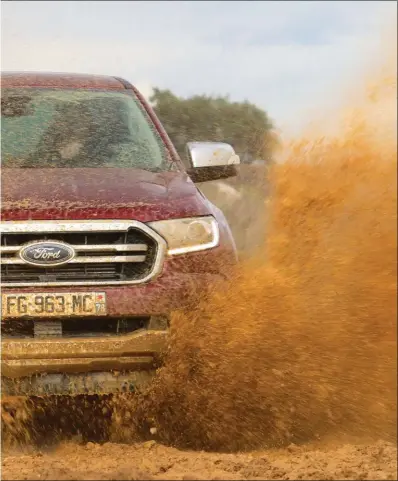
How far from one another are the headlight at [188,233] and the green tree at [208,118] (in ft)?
42.9

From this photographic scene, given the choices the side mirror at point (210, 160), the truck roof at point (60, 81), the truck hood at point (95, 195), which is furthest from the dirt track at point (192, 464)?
the truck roof at point (60, 81)

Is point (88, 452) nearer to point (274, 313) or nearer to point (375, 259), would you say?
point (274, 313)

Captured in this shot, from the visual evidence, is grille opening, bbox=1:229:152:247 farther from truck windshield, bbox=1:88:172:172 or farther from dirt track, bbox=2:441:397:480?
dirt track, bbox=2:441:397:480

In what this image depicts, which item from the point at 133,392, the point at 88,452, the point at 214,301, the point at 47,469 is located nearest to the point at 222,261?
the point at 214,301

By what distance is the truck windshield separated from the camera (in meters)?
5.79

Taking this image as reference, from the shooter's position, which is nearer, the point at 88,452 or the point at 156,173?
the point at 88,452

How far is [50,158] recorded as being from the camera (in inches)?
226

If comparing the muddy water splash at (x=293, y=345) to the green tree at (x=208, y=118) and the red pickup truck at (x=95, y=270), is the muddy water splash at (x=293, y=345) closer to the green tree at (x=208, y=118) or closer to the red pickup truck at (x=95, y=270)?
the red pickup truck at (x=95, y=270)

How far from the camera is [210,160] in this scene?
6125 mm

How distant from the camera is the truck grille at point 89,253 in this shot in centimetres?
487

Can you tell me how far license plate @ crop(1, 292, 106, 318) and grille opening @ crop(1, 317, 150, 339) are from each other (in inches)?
1.5

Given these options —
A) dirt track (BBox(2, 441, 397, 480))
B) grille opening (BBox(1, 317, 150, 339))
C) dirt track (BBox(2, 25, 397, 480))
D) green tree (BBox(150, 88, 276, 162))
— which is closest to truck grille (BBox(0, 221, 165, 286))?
grille opening (BBox(1, 317, 150, 339))

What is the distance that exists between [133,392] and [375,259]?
233cm

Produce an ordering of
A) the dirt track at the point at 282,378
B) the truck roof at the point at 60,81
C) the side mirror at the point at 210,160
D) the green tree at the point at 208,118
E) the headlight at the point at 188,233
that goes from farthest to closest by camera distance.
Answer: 1. the green tree at the point at 208,118
2. the truck roof at the point at 60,81
3. the side mirror at the point at 210,160
4. the headlight at the point at 188,233
5. the dirt track at the point at 282,378
